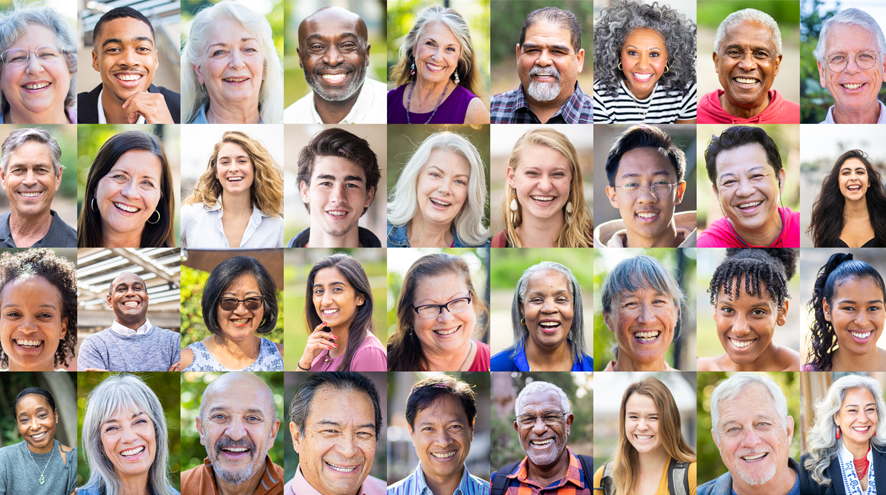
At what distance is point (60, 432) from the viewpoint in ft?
18.3

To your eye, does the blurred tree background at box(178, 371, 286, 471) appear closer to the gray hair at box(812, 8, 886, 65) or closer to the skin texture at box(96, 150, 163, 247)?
the skin texture at box(96, 150, 163, 247)

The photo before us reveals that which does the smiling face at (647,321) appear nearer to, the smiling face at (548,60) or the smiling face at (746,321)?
the smiling face at (746,321)

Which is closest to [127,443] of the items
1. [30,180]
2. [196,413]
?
[196,413]

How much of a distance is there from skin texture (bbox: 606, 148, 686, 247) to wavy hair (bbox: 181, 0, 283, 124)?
9.13 ft

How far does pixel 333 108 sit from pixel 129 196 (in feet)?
5.71

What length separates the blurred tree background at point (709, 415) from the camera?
5527mm

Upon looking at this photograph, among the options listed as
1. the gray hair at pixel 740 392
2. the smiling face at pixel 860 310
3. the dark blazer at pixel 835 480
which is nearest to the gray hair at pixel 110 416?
the gray hair at pixel 740 392

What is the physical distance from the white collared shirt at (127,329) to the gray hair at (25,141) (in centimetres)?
132

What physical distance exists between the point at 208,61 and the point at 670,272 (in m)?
4.03

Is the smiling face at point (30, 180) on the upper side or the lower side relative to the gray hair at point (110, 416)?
upper

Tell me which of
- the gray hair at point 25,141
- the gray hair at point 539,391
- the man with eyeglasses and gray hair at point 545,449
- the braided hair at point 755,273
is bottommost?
the man with eyeglasses and gray hair at point 545,449

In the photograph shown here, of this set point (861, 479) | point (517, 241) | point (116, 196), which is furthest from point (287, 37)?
point (861, 479)

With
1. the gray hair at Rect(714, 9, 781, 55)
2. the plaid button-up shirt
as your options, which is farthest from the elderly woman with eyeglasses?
the gray hair at Rect(714, 9, 781, 55)

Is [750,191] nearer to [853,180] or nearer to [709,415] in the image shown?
[853,180]
